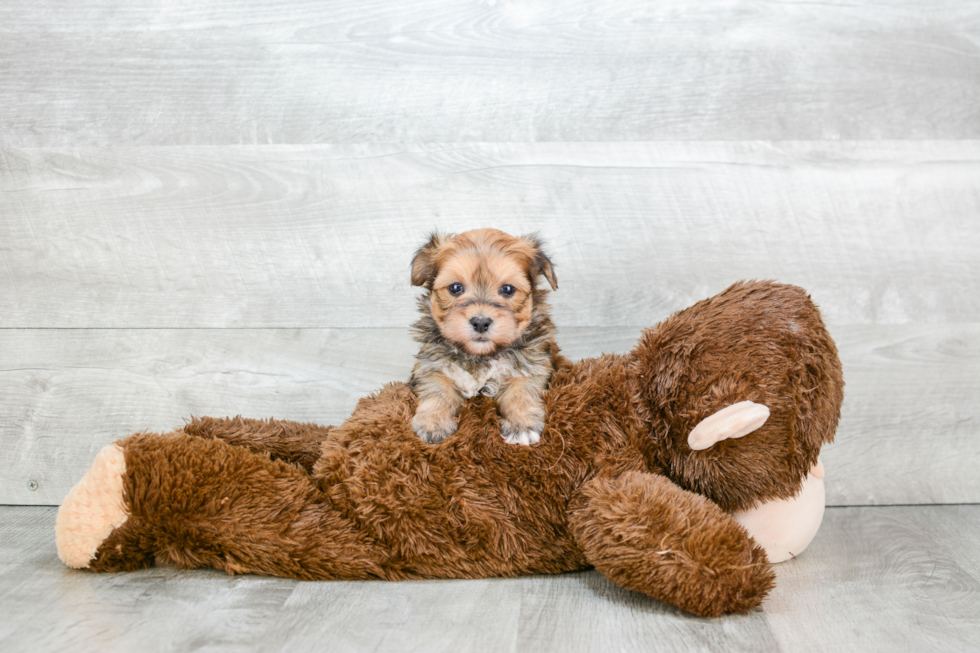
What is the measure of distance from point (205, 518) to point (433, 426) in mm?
565

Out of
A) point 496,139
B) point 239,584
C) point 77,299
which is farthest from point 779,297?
point 77,299

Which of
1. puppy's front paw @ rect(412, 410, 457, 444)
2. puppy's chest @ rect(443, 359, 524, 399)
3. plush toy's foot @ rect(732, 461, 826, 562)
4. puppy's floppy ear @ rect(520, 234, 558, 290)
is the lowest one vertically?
plush toy's foot @ rect(732, 461, 826, 562)

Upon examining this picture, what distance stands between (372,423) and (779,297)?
3.32 feet

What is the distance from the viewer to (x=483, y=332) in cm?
165

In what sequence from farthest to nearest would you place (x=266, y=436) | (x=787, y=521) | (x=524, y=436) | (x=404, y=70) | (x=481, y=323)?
(x=404, y=70) → (x=266, y=436) → (x=787, y=521) → (x=524, y=436) → (x=481, y=323)

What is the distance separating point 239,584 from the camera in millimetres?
1741

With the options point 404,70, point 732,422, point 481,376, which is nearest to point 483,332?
point 481,376

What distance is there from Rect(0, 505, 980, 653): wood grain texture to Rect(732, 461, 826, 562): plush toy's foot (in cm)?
6

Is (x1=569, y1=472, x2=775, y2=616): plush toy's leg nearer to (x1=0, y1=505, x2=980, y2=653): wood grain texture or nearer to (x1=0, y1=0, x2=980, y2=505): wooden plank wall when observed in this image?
(x1=0, y1=505, x2=980, y2=653): wood grain texture

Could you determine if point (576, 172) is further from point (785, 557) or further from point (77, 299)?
point (77, 299)

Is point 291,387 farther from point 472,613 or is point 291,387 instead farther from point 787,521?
point 787,521

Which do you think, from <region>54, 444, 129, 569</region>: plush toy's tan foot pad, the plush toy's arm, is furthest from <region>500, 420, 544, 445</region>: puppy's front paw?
<region>54, 444, 129, 569</region>: plush toy's tan foot pad

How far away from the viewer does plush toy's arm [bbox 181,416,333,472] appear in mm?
1990

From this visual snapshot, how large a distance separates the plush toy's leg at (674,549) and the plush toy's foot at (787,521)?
0.94 feet
